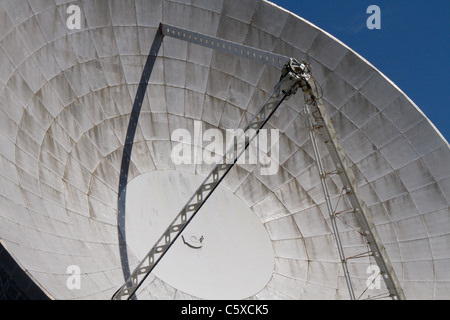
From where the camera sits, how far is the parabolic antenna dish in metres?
34.6

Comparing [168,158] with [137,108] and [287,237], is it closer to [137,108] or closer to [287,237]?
[137,108]

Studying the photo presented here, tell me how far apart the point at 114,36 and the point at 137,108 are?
11.3ft

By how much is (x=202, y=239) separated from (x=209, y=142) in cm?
543

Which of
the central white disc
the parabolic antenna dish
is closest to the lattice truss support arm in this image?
the parabolic antenna dish

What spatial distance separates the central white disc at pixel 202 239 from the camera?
36094 millimetres

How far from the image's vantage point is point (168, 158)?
3981 cm

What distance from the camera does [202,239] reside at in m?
38.0

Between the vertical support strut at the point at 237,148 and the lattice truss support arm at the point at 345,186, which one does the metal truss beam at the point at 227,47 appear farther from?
the lattice truss support arm at the point at 345,186

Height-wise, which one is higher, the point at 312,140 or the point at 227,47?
the point at 227,47

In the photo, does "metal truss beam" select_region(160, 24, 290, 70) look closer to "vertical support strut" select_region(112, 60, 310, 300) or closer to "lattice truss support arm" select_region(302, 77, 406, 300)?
"vertical support strut" select_region(112, 60, 310, 300)

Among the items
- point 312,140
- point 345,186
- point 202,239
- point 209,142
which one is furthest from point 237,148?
point 209,142

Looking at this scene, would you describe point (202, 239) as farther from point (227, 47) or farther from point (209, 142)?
point (227, 47)
